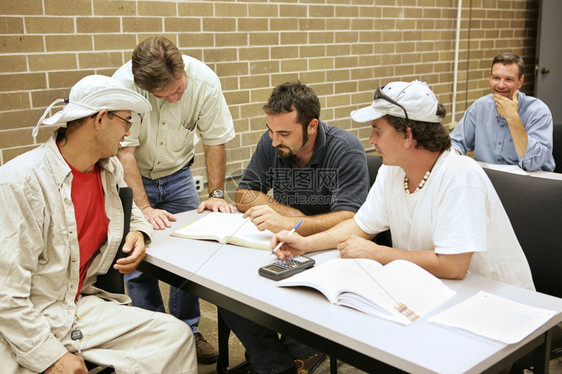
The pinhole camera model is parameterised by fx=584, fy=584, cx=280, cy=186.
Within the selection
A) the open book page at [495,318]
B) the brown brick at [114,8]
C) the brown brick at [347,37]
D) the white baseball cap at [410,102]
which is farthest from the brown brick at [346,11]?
the open book page at [495,318]

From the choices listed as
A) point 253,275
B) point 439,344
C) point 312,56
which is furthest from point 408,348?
point 312,56

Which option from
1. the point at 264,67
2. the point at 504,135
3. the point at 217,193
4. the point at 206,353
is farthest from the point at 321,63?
the point at 206,353

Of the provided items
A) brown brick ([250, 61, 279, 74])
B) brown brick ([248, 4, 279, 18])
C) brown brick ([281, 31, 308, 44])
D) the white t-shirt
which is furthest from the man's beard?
brown brick ([281, 31, 308, 44])

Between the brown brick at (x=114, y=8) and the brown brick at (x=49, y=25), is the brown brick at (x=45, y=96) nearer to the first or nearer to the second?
the brown brick at (x=49, y=25)

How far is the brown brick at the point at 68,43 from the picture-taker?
3086 millimetres

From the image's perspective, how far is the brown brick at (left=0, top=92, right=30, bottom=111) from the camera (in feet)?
9.77

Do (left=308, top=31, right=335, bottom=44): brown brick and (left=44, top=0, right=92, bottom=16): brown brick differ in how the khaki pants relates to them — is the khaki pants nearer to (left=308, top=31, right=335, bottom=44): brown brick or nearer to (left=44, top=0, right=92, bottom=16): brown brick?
(left=44, top=0, right=92, bottom=16): brown brick

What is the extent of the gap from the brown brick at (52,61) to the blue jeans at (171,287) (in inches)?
34.7

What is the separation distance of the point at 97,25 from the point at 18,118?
0.67 m

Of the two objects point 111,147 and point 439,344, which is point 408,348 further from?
point 111,147

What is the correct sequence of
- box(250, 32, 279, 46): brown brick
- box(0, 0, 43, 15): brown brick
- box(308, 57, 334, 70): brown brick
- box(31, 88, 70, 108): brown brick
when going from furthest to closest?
1. box(308, 57, 334, 70): brown brick
2. box(250, 32, 279, 46): brown brick
3. box(31, 88, 70, 108): brown brick
4. box(0, 0, 43, 15): brown brick

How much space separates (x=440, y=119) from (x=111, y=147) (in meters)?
1.04

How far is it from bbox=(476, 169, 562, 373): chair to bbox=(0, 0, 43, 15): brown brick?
2432mm

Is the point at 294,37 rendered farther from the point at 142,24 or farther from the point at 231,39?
the point at 142,24
